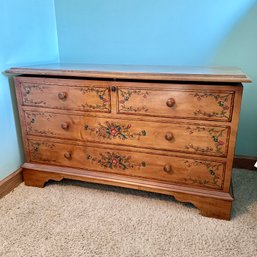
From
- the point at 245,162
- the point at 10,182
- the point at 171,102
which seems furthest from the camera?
the point at 245,162

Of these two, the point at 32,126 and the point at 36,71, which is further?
the point at 32,126

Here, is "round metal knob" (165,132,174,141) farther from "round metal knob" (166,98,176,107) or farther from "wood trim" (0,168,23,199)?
"wood trim" (0,168,23,199)

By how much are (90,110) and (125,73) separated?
30cm

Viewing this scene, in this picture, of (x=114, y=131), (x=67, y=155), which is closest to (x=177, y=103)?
(x=114, y=131)

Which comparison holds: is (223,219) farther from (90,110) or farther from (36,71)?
(36,71)

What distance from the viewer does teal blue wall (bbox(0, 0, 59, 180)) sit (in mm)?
1531

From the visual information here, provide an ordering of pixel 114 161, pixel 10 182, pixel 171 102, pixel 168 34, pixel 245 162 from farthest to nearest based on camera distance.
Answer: pixel 245 162
pixel 168 34
pixel 10 182
pixel 114 161
pixel 171 102

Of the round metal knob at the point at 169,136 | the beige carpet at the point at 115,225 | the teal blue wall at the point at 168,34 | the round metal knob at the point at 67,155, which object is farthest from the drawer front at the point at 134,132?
the teal blue wall at the point at 168,34

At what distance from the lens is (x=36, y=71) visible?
1455mm

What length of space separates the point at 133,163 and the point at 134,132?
0.19 m

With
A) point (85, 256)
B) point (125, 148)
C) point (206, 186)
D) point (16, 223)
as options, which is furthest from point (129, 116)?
point (16, 223)

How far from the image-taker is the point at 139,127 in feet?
4.62

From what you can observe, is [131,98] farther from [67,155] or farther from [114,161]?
[67,155]

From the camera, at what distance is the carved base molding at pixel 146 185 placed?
137 cm
